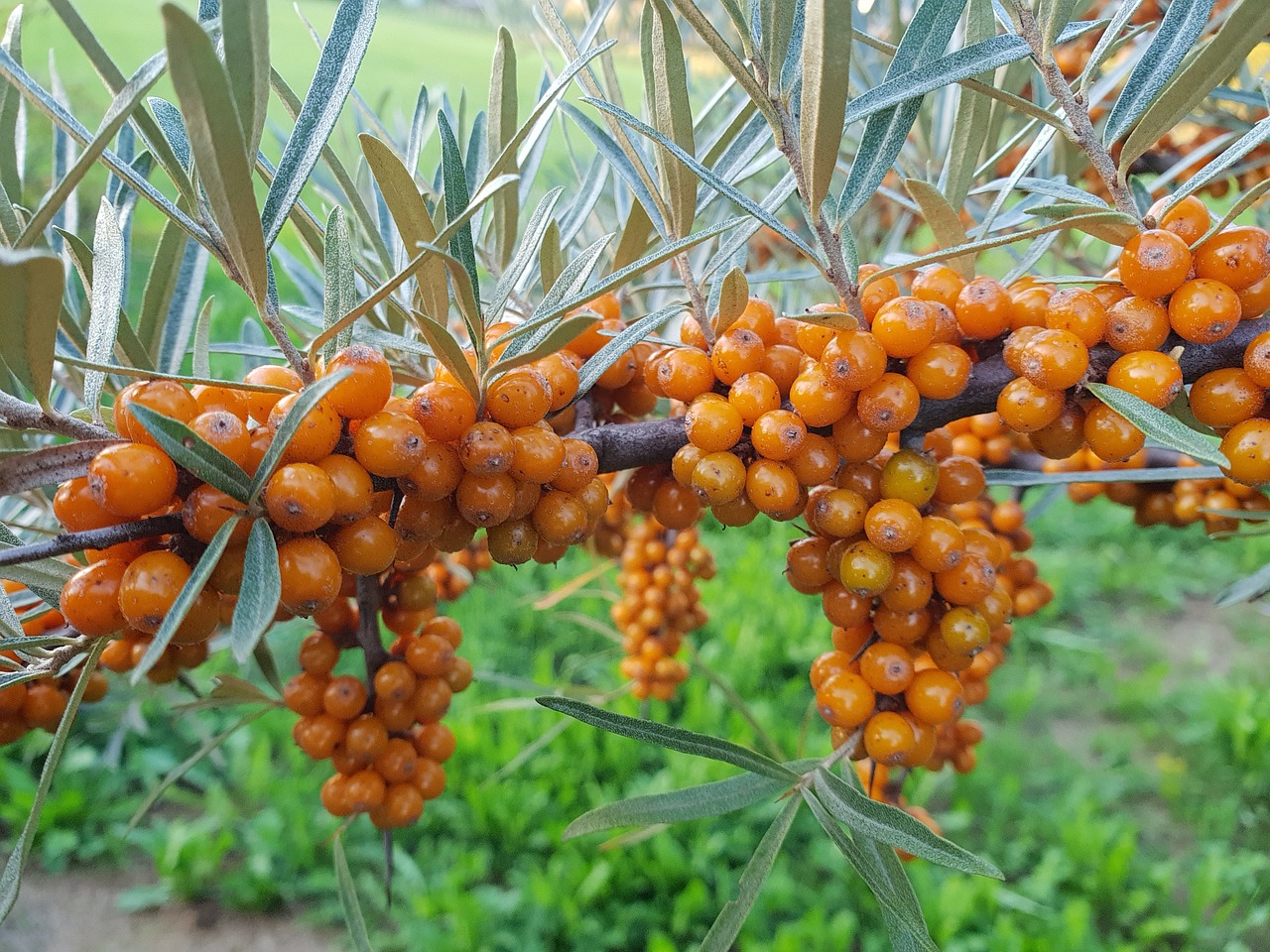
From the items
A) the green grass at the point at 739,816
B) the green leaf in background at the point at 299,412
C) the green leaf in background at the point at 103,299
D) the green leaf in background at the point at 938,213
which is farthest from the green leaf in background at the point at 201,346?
the green grass at the point at 739,816

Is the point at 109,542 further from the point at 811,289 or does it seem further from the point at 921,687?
the point at 811,289

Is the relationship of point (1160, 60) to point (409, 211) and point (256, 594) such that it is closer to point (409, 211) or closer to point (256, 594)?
point (409, 211)

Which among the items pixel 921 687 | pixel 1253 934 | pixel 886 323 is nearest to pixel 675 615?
pixel 921 687

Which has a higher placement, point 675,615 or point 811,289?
point 811,289

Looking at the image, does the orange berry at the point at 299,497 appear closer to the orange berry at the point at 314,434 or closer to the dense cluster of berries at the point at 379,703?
the orange berry at the point at 314,434

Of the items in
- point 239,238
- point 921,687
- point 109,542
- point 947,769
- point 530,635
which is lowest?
point 530,635

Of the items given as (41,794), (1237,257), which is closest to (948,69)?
(1237,257)
